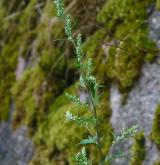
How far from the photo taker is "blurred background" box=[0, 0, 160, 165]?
10.0ft

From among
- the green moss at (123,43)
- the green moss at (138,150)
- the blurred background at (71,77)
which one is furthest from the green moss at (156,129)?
the green moss at (123,43)

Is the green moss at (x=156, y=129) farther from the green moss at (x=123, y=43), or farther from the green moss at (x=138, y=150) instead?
the green moss at (x=123, y=43)

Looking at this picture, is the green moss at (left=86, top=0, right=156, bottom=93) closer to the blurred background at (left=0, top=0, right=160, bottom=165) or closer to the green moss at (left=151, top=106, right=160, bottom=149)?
the blurred background at (left=0, top=0, right=160, bottom=165)

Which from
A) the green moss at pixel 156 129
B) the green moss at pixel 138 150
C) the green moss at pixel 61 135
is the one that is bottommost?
the green moss at pixel 61 135

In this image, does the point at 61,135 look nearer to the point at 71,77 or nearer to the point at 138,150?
the point at 71,77

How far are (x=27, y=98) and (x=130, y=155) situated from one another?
1.77m

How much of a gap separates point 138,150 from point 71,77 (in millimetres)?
1387

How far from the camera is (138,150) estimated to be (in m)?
2.91

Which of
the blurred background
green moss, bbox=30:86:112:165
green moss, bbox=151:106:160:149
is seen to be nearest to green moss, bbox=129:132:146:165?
the blurred background

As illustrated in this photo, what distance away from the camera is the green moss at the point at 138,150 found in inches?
114

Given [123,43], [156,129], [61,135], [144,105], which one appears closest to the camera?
[156,129]

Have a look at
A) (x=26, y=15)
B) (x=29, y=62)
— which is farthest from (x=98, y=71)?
(x=26, y=15)

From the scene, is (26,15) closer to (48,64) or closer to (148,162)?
(48,64)

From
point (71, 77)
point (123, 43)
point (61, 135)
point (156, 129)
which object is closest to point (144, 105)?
point (156, 129)
